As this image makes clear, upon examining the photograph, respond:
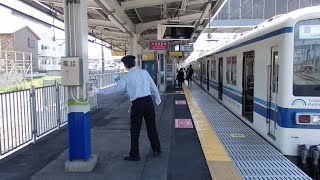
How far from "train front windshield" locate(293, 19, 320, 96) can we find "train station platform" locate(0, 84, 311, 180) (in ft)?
4.19

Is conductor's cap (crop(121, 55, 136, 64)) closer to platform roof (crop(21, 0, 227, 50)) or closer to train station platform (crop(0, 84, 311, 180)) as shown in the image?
train station platform (crop(0, 84, 311, 180))

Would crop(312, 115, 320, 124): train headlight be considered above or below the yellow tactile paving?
above

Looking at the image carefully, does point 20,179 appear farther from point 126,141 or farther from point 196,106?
point 196,106

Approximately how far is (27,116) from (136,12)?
277 inches

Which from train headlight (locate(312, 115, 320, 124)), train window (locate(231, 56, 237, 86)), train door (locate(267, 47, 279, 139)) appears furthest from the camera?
train window (locate(231, 56, 237, 86))

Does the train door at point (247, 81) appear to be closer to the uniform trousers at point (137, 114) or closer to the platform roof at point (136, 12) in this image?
the platform roof at point (136, 12)

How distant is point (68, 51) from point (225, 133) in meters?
4.42

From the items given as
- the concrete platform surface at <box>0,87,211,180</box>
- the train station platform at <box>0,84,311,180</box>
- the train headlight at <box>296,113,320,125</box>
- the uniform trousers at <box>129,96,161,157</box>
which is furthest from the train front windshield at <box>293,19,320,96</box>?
the uniform trousers at <box>129,96,161,157</box>

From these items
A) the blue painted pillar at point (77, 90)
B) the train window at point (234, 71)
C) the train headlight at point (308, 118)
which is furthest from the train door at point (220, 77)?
the blue painted pillar at point (77, 90)

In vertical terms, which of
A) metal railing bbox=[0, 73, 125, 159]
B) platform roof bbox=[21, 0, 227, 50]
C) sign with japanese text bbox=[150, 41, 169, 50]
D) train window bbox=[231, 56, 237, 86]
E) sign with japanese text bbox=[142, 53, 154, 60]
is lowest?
metal railing bbox=[0, 73, 125, 159]

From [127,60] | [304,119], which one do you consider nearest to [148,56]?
[127,60]

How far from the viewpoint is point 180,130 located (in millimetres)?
8367

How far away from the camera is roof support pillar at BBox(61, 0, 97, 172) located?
4.89 metres

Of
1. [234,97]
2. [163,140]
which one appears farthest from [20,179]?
[234,97]
